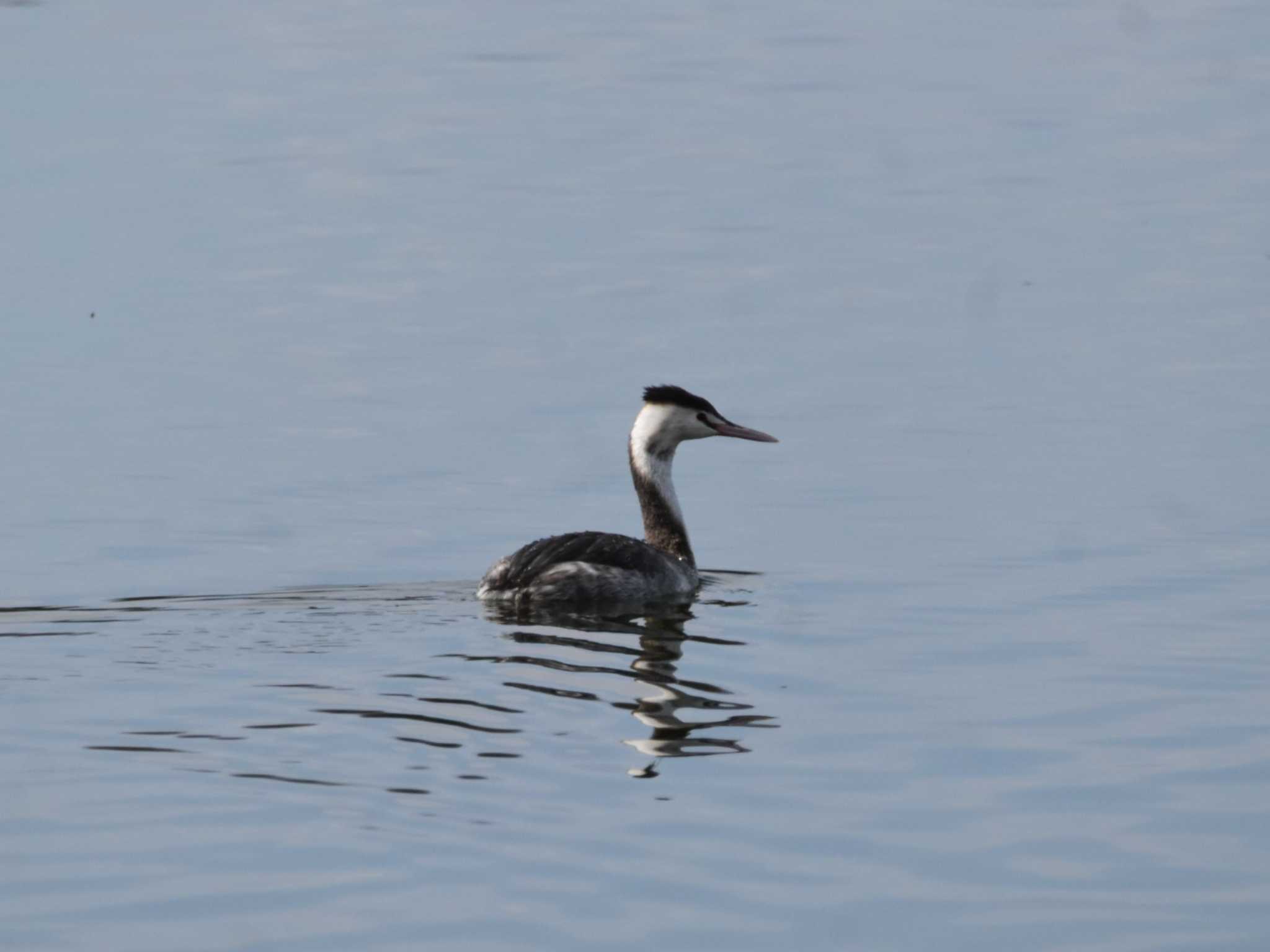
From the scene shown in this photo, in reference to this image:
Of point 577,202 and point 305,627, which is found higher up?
point 577,202

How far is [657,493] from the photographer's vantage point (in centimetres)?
1661

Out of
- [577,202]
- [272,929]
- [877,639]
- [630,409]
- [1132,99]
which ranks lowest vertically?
[272,929]

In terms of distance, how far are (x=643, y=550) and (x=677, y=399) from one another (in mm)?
1733

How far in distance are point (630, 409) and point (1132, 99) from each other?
1667cm

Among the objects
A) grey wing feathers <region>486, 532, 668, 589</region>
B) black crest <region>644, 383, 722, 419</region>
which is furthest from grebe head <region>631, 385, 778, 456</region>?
grey wing feathers <region>486, 532, 668, 589</region>

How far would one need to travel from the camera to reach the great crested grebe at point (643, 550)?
47.9 feet

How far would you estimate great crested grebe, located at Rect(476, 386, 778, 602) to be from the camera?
14609 mm

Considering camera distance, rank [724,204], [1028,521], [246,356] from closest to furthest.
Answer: [1028,521] < [246,356] < [724,204]

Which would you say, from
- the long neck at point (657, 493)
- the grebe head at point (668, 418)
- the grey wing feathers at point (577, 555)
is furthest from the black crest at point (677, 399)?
the grey wing feathers at point (577, 555)

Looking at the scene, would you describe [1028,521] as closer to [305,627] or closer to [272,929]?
[305,627]

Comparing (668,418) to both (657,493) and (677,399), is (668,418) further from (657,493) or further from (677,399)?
(657,493)

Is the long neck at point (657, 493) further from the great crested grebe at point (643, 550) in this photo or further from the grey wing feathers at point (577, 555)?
the grey wing feathers at point (577, 555)

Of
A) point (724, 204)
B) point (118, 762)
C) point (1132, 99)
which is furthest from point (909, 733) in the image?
point (1132, 99)

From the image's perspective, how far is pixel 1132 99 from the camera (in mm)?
33781
